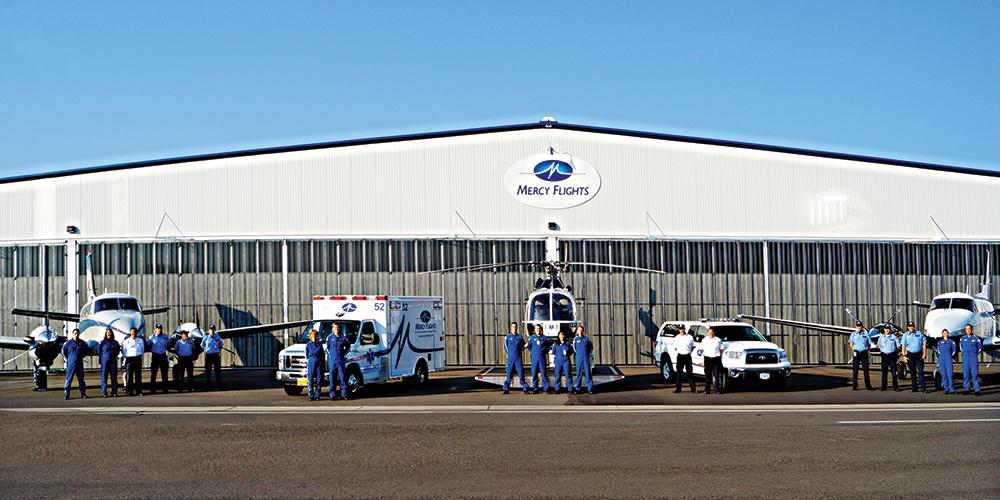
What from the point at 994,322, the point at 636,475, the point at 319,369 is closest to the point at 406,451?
the point at 636,475

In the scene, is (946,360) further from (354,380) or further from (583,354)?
(354,380)

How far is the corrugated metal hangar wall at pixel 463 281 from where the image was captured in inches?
1179

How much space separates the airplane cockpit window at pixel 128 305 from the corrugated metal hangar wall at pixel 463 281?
7.02 m

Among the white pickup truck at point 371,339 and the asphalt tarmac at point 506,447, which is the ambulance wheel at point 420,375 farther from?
the asphalt tarmac at point 506,447

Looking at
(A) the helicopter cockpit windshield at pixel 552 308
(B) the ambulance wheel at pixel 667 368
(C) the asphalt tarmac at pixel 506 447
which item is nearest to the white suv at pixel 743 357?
(B) the ambulance wheel at pixel 667 368

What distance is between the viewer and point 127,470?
9641mm

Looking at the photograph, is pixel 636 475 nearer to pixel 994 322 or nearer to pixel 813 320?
pixel 994 322

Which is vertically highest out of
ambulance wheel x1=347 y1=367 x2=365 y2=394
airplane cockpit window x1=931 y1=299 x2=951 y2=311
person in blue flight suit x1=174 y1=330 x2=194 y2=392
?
airplane cockpit window x1=931 y1=299 x2=951 y2=311

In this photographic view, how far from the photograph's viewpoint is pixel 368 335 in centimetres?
1958

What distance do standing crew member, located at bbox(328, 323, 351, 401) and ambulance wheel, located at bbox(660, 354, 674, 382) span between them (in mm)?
9336

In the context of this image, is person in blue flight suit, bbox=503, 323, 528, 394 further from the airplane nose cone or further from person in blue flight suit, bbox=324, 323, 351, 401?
the airplane nose cone

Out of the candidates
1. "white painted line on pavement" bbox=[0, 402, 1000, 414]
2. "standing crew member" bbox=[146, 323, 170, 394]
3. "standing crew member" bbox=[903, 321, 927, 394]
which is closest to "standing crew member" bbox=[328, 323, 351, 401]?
"white painted line on pavement" bbox=[0, 402, 1000, 414]

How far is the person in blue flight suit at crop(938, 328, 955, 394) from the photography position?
18.8 metres

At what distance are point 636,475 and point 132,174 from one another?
26.6 m
